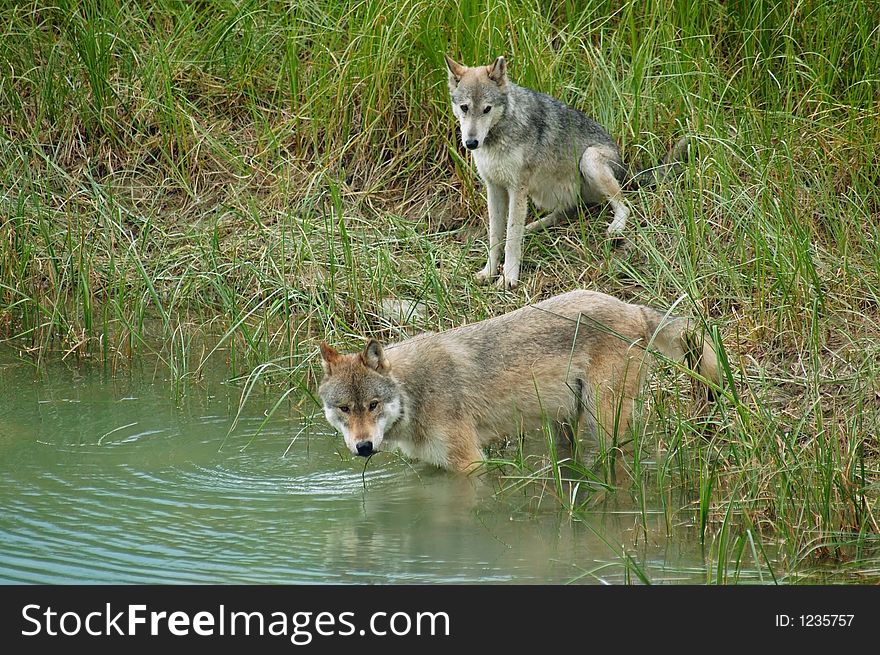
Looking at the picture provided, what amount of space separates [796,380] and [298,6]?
668 cm

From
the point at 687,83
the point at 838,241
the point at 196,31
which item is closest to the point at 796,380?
the point at 838,241

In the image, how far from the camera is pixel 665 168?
9.80m

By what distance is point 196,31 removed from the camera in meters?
12.4

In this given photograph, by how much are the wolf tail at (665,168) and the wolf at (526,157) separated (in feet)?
0.04

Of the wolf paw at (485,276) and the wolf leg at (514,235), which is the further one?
the wolf paw at (485,276)

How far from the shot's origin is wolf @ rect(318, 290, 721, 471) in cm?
700

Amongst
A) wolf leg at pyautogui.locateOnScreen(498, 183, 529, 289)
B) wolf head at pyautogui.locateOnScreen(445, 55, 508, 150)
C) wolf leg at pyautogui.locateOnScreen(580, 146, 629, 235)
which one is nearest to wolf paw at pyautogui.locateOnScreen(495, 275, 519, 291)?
wolf leg at pyautogui.locateOnScreen(498, 183, 529, 289)

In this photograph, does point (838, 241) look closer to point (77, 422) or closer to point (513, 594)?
point (513, 594)

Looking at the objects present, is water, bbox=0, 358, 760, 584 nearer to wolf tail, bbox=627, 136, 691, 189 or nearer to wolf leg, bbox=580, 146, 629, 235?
wolf leg, bbox=580, 146, 629, 235

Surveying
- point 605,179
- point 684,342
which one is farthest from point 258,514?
point 605,179

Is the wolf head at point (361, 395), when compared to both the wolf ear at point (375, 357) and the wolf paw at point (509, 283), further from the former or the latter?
the wolf paw at point (509, 283)

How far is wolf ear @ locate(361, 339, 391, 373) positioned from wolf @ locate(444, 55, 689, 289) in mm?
2838

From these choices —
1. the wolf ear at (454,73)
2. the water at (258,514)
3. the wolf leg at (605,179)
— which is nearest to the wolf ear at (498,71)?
the wolf ear at (454,73)

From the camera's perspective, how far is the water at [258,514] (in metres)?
5.66
